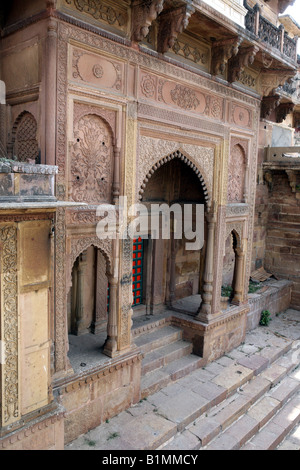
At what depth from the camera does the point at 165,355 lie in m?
6.48

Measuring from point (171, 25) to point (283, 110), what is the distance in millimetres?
6055

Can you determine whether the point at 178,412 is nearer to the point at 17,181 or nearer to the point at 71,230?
the point at 71,230

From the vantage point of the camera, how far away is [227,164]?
683 cm

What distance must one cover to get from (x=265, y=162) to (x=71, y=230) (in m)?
7.28

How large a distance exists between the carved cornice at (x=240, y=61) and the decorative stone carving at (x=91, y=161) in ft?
9.81

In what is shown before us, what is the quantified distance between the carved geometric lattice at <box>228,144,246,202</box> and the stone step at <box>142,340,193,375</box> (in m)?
2.86

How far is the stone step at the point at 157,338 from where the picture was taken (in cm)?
647

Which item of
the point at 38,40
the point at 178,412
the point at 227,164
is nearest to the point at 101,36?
the point at 38,40

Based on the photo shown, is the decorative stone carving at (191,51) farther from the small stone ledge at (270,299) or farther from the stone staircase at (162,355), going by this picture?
the small stone ledge at (270,299)

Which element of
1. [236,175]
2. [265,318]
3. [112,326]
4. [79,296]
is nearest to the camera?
[112,326]

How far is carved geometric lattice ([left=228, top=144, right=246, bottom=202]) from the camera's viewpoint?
719 cm

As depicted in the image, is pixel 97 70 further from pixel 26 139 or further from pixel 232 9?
pixel 232 9

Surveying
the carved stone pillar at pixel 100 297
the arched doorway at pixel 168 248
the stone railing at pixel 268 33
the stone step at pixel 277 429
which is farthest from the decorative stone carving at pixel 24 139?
the stone step at pixel 277 429

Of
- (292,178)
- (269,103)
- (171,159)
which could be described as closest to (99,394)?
(171,159)
